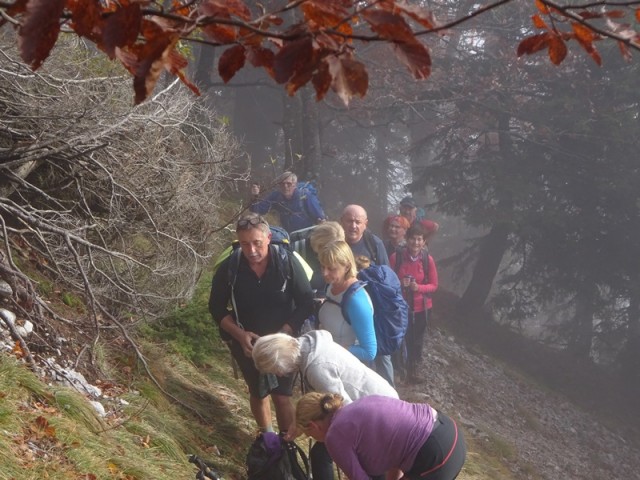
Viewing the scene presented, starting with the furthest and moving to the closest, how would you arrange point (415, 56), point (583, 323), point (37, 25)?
point (583, 323) < point (415, 56) < point (37, 25)

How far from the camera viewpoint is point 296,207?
26.8 ft

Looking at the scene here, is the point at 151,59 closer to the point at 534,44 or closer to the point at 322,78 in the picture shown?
the point at 322,78

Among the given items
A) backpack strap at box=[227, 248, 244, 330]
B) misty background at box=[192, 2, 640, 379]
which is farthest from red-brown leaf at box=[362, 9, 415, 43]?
misty background at box=[192, 2, 640, 379]

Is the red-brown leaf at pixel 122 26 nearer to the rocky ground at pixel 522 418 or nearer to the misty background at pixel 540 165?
the rocky ground at pixel 522 418

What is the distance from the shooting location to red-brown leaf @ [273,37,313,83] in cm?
151

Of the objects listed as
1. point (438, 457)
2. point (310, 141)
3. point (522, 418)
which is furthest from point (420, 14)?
point (310, 141)

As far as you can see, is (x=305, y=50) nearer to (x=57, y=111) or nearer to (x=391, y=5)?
(x=391, y=5)

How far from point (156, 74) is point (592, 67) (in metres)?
17.1

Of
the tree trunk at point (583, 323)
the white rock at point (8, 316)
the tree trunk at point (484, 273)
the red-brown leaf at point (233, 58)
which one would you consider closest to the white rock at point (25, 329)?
the white rock at point (8, 316)

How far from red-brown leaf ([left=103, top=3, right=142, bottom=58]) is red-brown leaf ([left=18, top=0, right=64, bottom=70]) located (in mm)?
103

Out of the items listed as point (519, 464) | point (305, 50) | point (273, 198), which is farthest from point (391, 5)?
point (519, 464)

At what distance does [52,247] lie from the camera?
551 cm

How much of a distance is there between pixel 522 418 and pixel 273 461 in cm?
901

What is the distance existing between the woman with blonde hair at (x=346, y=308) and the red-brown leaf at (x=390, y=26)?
3454mm
